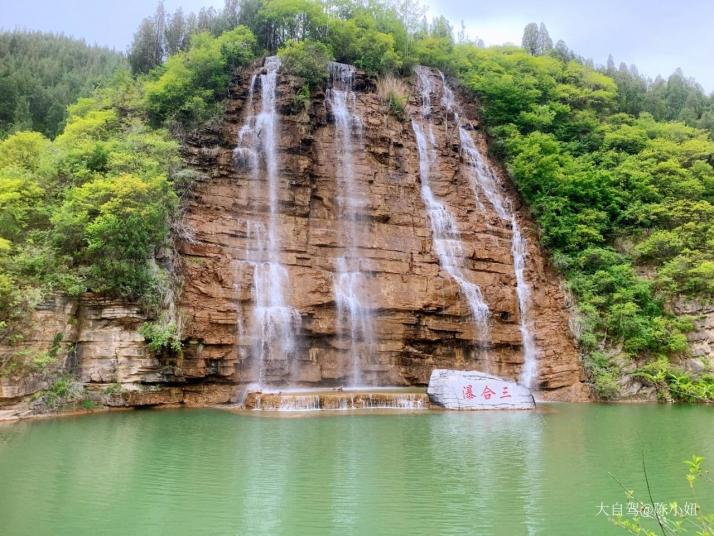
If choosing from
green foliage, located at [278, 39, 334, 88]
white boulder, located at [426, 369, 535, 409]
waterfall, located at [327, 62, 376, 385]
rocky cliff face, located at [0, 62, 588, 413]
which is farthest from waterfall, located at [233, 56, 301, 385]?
white boulder, located at [426, 369, 535, 409]

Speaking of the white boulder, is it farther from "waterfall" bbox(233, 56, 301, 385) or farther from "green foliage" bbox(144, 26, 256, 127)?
"green foliage" bbox(144, 26, 256, 127)

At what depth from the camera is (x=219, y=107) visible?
25.9 meters

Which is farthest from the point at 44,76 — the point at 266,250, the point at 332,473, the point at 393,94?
the point at 332,473

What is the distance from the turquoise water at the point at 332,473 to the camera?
7465mm

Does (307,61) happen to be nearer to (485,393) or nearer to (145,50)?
(145,50)

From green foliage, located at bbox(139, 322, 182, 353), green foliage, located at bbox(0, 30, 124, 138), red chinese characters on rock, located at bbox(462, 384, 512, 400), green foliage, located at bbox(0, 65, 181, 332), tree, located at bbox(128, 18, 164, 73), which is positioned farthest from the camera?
green foliage, located at bbox(0, 30, 124, 138)

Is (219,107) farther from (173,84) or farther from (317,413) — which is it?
(317,413)

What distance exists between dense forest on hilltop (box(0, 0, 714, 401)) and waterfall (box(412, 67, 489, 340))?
5.56 feet

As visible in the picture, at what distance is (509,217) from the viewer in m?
27.1

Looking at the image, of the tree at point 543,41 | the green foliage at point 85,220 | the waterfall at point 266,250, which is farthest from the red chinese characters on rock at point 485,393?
the tree at point 543,41

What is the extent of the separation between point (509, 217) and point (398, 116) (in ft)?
24.4

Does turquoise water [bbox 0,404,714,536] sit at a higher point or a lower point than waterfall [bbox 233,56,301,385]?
lower

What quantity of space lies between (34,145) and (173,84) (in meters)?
6.41

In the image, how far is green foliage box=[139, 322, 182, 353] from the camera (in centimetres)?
1808
